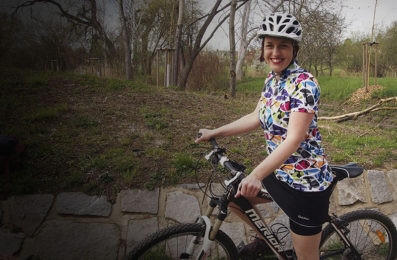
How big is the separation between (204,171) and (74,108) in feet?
6.60

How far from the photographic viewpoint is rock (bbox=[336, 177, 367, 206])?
294cm

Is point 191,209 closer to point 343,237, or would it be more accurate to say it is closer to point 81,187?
point 81,187

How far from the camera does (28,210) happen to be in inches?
88.3

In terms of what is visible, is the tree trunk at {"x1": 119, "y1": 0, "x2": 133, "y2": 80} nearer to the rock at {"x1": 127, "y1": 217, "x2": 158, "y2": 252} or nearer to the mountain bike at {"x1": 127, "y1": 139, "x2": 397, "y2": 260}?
the rock at {"x1": 127, "y1": 217, "x2": 158, "y2": 252}

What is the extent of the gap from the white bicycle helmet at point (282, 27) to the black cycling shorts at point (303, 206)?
742 mm

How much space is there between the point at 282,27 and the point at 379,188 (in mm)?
2556

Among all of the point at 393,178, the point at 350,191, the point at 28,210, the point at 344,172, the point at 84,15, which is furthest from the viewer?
the point at 84,15

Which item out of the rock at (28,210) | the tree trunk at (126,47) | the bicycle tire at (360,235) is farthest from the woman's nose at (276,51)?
the tree trunk at (126,47)

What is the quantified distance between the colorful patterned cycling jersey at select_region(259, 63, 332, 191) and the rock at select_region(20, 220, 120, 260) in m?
1.44

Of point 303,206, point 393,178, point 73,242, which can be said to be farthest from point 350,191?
point 73,242

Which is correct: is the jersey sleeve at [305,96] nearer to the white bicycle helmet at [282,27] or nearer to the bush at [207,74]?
the white bicycle helmet at [282,27]

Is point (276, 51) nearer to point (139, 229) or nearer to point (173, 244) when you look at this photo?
point (173, 244)

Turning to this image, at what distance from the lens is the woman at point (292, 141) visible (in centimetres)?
130

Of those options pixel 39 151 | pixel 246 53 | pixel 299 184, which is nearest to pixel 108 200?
pixel 39 151
